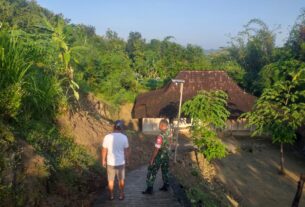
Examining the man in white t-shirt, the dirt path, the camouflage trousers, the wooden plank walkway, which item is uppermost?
the man in white t-shirt

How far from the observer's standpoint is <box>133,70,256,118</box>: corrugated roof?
75.3 ft

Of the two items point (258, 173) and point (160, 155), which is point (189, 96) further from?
point (160, 155)

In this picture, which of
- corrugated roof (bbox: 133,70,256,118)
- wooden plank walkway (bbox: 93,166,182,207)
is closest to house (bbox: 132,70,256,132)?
corrugated roof (bbox: 133,70,256,118)

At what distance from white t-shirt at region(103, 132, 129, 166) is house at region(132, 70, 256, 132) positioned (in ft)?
50.1

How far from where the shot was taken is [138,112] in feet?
77.9

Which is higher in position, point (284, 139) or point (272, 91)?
point (272, 91)

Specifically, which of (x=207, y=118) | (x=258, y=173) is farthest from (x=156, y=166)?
(x=258, y=173)

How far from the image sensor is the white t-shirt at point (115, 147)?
7.02 meters

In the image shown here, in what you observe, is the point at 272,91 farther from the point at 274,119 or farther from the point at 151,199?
the point at 151,199

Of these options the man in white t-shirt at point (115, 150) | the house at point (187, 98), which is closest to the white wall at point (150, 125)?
the house at point (187, 98)

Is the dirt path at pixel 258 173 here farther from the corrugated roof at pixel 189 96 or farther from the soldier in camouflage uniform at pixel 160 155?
the soldier in camouflage uniform at pixel 160 155

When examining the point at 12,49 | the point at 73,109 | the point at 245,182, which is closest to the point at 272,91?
the point at 245,182

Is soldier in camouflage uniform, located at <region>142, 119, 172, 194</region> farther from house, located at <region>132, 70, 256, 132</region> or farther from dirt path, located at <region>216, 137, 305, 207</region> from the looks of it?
house, located at <region>132, 70, 256, 132</region>

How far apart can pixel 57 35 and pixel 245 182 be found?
10.9 m
